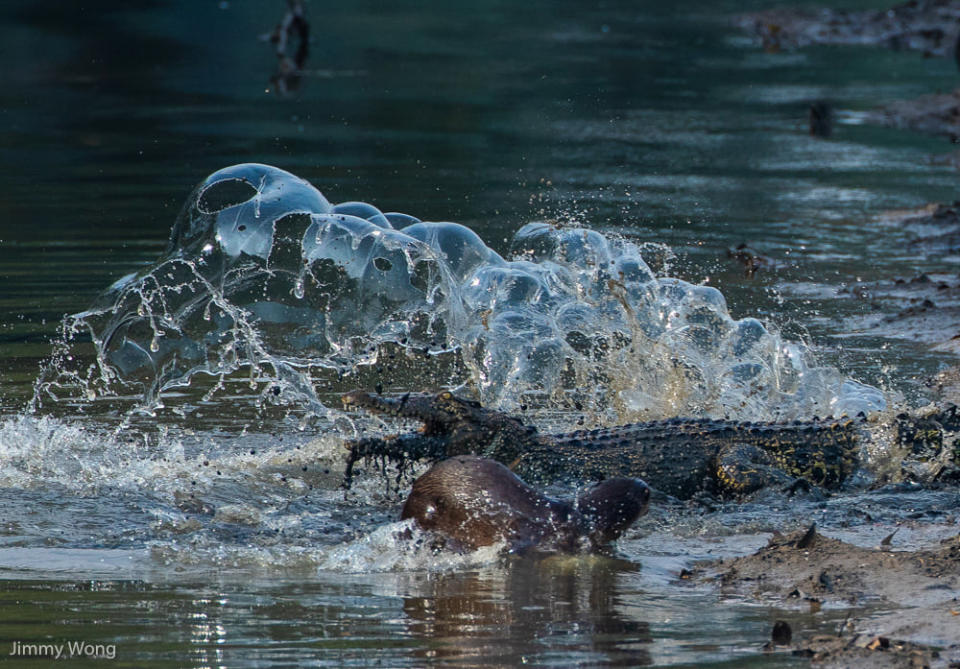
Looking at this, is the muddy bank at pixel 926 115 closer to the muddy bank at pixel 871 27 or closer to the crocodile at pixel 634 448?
the muddy bank at pixel 871 27

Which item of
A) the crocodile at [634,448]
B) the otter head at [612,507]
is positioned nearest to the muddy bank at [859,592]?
the otter head at [612,507]

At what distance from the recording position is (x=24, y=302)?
12445mm

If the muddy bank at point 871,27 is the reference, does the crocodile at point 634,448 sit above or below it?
below

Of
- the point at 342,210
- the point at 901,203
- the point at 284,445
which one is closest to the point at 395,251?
the point at 342,210

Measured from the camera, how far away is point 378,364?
35.5 feet

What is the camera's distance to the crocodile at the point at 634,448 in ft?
27.5

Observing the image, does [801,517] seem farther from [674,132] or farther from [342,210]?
[674,132]

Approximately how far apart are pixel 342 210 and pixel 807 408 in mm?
3193

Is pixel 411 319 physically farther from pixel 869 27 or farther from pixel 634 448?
pixel 869 27

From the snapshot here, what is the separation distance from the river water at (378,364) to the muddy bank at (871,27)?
14.9 meters

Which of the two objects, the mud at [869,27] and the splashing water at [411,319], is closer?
the splashing water at [411,319]

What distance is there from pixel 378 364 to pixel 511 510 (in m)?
3.87

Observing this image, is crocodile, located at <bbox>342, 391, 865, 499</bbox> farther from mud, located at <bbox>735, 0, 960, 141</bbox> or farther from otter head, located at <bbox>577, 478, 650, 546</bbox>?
mud, located at <bbox>735, 0, 960, 141</bbox>

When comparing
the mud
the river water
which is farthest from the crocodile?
the mud
